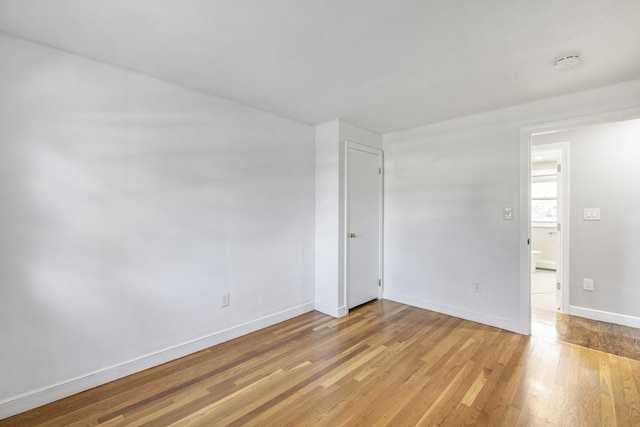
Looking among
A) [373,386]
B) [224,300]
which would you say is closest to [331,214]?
[224,300]

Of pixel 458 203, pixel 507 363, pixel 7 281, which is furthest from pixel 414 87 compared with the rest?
pixel 7 281

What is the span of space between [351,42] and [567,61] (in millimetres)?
1510

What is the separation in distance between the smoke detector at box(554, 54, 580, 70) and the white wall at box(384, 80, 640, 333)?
747mm

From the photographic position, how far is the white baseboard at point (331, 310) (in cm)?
329

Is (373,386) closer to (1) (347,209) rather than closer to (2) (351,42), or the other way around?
(1) (347,209)

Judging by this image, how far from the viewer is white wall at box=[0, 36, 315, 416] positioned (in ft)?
5.72

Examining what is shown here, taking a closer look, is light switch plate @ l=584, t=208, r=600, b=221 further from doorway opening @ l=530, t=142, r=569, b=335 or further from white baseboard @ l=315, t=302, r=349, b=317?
white baseboard @ l=315, t=302, r=349, b=317

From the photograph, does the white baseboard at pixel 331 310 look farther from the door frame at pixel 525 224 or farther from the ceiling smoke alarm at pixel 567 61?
the ceiling smoke alarm at pixel 567 61

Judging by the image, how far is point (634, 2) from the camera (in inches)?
56.6

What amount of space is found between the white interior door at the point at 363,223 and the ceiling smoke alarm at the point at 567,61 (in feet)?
6.43

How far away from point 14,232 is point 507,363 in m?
3.52

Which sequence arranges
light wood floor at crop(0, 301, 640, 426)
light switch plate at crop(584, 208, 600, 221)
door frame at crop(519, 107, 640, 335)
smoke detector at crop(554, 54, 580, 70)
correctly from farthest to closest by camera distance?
1. light switch plate at crop(584, 208, 600, 221)
2. door frame at crop(519, 107, 640, 335)
3. smoke detector at crop(554, 54, 580, 70)
4. light wood floor at crop(0, 301, 640, 426)

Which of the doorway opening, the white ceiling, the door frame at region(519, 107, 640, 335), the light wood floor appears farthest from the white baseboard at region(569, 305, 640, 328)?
the white ceiling

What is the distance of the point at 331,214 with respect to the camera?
3.36m
